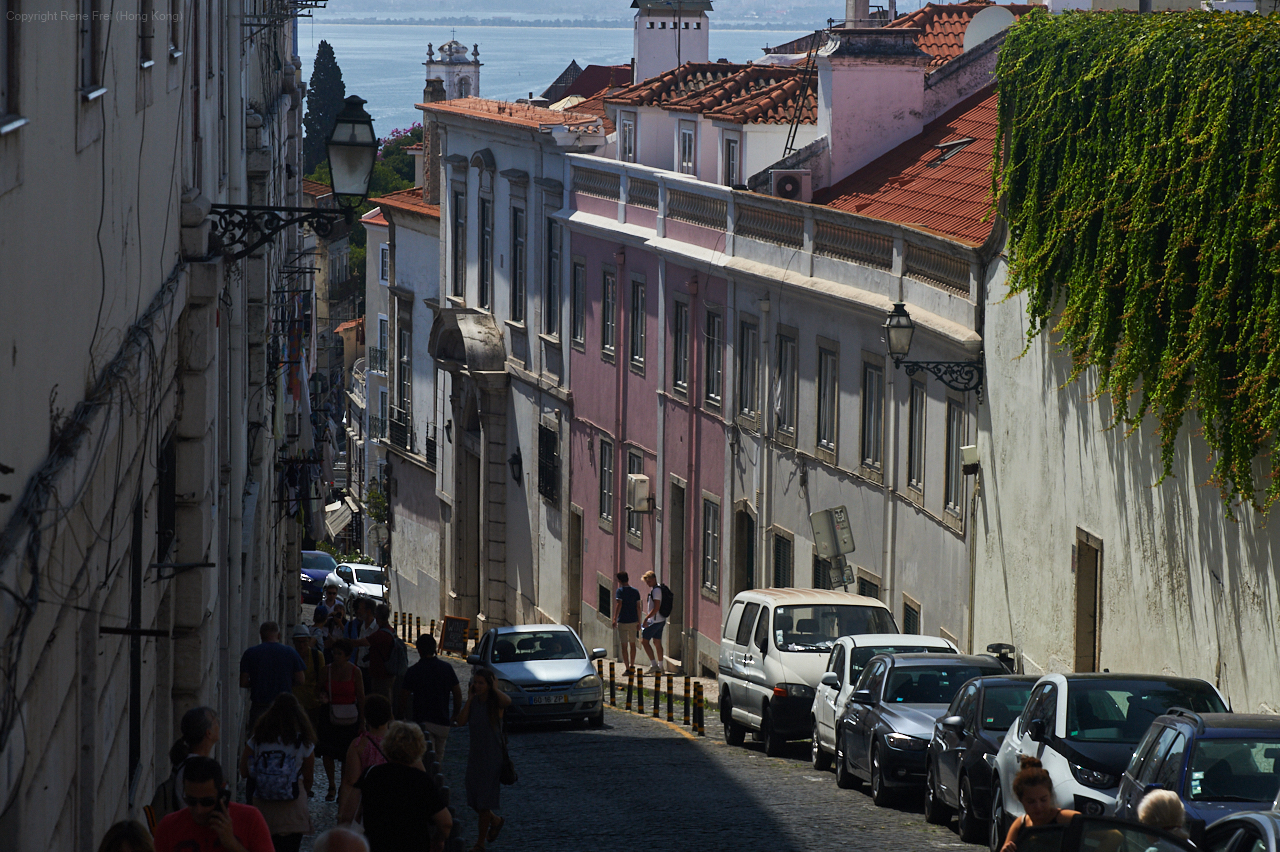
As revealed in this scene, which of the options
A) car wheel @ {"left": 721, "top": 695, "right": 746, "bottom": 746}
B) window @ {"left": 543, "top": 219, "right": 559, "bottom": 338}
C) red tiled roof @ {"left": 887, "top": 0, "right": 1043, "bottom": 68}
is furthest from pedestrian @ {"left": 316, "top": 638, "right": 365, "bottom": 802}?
window @ {"left": 543, "top": 219, "right": 559, "bottom": 338}

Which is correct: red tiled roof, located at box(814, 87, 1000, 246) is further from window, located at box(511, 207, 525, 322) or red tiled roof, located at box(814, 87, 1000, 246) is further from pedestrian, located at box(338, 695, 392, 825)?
pedestrian, located at box(338, 695, 392, 825)

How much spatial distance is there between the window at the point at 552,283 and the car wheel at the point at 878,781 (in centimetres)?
2613

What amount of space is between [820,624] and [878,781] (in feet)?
17.9

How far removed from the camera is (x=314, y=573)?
60.5 metres

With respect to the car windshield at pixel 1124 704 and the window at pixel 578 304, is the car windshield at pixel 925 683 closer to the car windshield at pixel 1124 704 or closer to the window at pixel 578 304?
the car windshield at pixel 1124 704

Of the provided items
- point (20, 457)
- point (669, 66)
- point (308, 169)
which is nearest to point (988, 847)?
point (20, 457)

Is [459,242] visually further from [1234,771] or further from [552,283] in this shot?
[1234,771]

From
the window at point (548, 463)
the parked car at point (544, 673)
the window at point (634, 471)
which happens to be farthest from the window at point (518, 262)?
the parked car at point (544, 673)

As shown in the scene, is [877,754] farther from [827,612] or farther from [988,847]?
[827,612]

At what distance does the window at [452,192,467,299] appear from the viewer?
4991cm

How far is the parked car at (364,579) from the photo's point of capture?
5799 centimetres

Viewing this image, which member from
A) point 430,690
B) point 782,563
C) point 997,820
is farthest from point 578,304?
point 997,820

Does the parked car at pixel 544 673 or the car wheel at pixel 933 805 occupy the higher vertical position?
the car wheel at pixel 933 805

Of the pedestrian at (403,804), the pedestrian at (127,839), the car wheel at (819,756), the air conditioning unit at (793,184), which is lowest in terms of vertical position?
the car wheel at (819,756)
